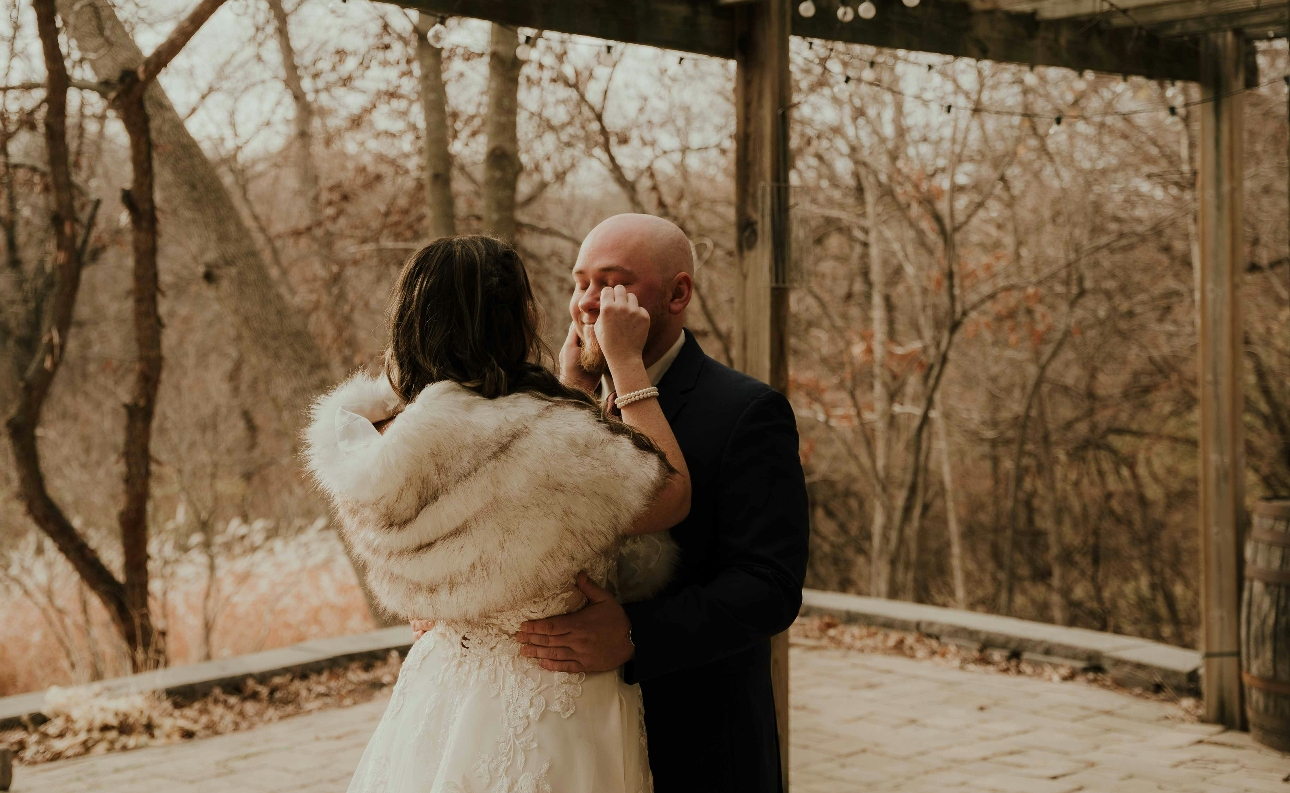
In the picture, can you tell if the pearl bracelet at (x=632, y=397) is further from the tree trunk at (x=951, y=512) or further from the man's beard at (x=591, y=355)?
the tree trunk at (x=951, y=512)

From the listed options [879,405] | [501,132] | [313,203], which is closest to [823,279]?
[879,405]

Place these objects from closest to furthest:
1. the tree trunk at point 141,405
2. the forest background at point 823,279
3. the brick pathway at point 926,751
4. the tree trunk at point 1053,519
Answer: the brick pathway at point 926,751 < the tree trunk at point 141,405 < the forest background at point 823,279 < the tree trunk at point 1053,519

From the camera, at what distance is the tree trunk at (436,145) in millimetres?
7637

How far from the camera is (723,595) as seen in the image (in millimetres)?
2184

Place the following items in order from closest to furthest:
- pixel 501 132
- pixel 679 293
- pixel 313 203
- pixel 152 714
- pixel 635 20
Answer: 1. pixel 679 293
2. pixel 635 20
3. pixel 152 714
4. pixel 501 132
5. pixel 313 203

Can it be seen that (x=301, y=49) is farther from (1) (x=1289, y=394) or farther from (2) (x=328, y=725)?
(1) (x=1289, y=394)

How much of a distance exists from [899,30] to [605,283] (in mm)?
2712

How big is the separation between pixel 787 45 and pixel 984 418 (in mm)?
6387

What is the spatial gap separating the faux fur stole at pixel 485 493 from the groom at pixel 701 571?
0.14 m

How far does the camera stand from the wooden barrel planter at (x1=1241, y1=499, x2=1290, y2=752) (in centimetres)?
509

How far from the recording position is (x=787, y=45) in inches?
162

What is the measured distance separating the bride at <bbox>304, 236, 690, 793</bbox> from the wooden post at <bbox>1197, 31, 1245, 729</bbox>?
4114 mm

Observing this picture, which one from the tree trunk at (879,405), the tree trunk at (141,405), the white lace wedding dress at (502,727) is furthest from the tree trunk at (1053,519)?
the white lace wedding dress at (502,727)

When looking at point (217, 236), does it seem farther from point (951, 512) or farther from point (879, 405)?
point (951, 512)
